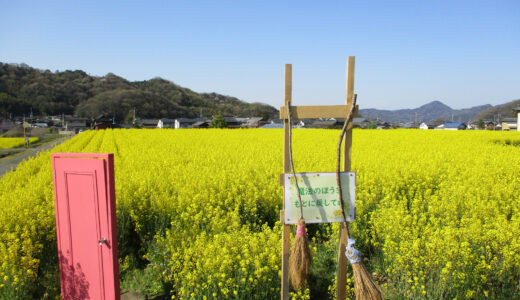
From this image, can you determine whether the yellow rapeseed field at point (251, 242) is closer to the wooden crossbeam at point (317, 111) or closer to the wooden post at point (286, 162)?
the wooden post at point (286, 162)

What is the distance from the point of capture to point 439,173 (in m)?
7.79

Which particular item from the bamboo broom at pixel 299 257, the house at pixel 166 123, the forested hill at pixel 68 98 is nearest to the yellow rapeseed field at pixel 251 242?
the bamboo broom at pixel 299 257

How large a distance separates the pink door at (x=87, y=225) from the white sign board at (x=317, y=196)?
1.62 metres

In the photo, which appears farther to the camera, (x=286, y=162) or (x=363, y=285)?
(x=286, y=162)

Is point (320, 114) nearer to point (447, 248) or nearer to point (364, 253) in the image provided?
point (447, 248)

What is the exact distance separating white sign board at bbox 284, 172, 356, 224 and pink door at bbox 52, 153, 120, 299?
5.32 feet

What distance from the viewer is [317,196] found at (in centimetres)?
243

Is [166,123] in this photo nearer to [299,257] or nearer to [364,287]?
[299,257]

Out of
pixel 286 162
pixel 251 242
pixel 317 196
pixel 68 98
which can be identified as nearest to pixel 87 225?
pixel 251 242

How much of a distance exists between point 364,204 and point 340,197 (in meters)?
3.10

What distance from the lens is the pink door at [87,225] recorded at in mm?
2803

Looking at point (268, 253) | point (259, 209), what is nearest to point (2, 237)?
point (268, 253)

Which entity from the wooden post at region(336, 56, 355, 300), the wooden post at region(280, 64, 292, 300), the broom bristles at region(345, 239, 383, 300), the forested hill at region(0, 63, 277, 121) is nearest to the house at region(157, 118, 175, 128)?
the forested hill at region(0, 63, 277, 121)

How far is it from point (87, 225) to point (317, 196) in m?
2.16
